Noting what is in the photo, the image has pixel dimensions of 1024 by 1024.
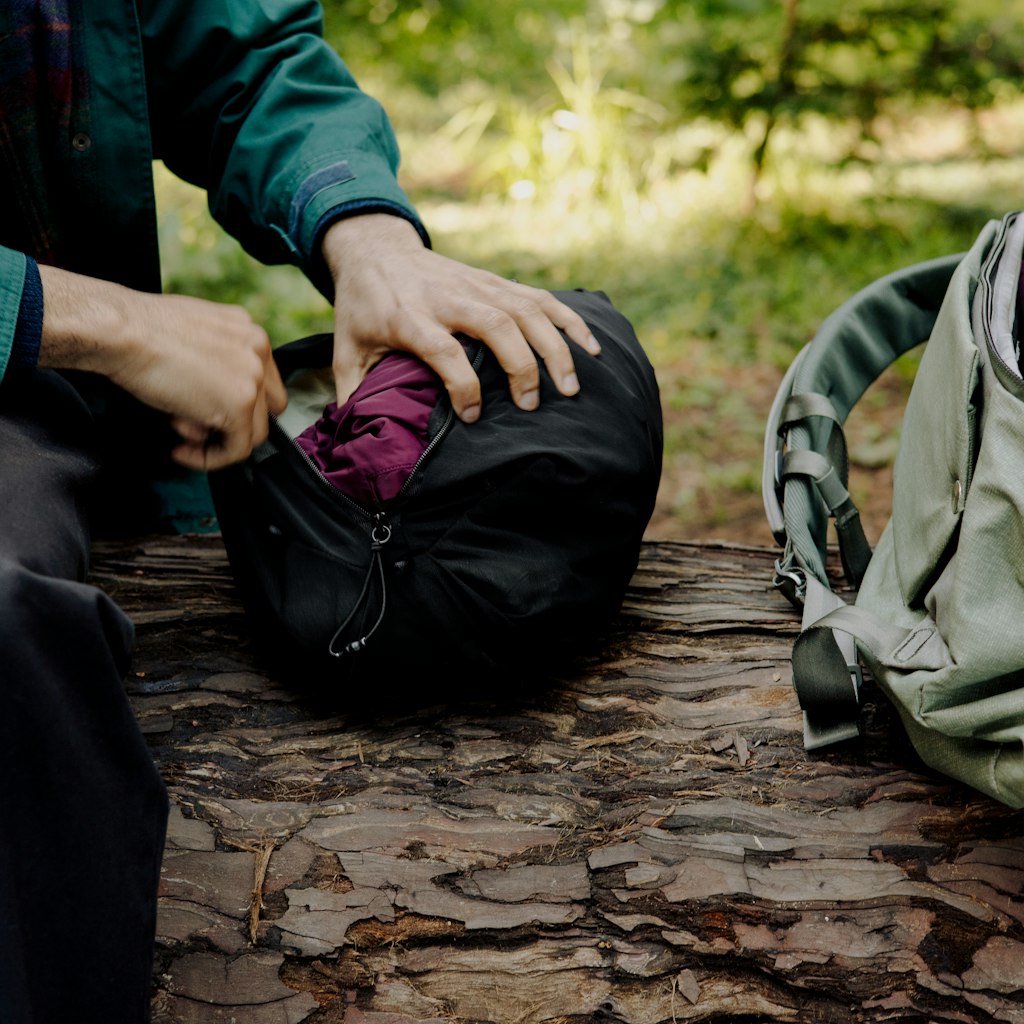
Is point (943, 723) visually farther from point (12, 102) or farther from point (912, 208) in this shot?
point (912, 208)

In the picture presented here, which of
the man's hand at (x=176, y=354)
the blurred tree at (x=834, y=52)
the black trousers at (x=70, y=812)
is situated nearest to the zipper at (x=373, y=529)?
the man's hand at (x=176, y=354)

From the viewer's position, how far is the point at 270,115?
1.67 metres

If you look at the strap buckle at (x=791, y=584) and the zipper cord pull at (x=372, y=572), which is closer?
the zipper cord pull at (x=372, y=572)

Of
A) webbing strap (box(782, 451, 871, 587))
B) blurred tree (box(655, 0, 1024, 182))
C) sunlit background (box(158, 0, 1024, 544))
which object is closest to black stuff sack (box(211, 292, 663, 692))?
webbing strap (box(782, 451, 871, 587))

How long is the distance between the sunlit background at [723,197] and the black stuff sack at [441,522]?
163cm

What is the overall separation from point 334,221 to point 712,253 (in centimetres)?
395

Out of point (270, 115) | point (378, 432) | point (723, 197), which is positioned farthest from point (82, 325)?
point (723, 197)

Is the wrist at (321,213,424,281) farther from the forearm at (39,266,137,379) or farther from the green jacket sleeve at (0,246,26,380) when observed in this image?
the green jacket sleeve at (0,246,26,380)

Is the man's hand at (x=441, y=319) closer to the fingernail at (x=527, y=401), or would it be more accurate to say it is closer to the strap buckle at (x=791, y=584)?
the fingernail at (x=527, y=401)

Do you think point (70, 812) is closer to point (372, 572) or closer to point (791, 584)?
point (372, 572)

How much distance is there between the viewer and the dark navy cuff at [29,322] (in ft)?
3.78

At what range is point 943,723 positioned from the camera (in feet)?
3.73

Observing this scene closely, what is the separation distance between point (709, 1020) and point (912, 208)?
5.09m

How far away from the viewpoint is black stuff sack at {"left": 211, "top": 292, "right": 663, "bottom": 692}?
1.27 m
